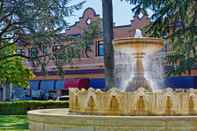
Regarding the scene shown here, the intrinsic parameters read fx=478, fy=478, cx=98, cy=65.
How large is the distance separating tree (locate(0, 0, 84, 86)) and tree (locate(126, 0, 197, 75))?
8.46 meters

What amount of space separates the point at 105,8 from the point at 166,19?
6.85 metres

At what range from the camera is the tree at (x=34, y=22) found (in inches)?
1254

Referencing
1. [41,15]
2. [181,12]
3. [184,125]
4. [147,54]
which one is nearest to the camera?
[184,125]

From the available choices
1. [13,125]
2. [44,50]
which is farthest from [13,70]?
[13,125]

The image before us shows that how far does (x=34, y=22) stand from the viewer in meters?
32.1

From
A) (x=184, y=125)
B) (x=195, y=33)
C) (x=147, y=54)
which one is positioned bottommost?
(x=184, y=125)

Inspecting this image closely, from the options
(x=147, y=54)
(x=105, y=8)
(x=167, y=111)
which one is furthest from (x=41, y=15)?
(x=167, y=111)

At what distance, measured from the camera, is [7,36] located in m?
34.4

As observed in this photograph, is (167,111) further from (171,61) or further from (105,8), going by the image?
(171,61)

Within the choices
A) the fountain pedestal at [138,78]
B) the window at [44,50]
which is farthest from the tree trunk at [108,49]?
the window at [44,50]

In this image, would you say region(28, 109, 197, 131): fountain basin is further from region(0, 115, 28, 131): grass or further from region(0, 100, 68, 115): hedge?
region(0, 100, 68, 115): hedge

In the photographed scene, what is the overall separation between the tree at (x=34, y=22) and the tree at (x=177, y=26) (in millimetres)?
8465

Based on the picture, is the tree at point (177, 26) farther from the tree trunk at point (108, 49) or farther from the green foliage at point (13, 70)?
the green foliage at point (13, 70)

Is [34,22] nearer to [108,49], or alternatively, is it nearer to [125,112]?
[108,49]
